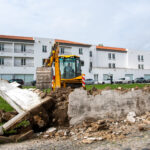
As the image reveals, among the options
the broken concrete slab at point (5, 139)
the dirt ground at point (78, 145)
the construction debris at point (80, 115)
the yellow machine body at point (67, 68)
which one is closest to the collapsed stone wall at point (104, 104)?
the construction debris at point (80, 115)

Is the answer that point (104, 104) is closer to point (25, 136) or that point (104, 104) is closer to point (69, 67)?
point (25, 136)

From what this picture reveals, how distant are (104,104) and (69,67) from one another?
7940 mm

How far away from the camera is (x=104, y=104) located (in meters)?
5.26

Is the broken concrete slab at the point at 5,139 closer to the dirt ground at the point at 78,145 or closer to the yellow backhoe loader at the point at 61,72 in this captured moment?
the dirt ground at the point at 78,145

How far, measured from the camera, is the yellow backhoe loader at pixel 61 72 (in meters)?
12.1

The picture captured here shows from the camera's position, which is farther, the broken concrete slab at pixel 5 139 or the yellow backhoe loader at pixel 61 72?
the yellow backhoe loader at pixel 61 72

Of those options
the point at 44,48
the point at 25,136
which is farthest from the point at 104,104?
the point at 44,48

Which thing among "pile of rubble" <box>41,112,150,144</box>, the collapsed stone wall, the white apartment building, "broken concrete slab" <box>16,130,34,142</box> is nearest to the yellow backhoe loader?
the collapsed stone wall

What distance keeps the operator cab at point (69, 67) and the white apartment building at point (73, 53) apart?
25.2 m

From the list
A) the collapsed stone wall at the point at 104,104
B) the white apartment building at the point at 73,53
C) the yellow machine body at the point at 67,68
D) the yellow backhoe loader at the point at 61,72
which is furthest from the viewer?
the white apartment building at the point at 73,53

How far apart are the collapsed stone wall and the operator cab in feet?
24.5

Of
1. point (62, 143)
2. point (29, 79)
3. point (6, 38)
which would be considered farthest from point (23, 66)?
point (62, 143)

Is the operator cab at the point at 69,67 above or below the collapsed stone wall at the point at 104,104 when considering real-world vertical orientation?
above

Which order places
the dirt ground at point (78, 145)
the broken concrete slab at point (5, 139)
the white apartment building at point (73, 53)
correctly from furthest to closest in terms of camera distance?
the white apartment building at point (73, 53), the broken concrete slab at point (5, 139), the dirt ground at point (78, 145)
